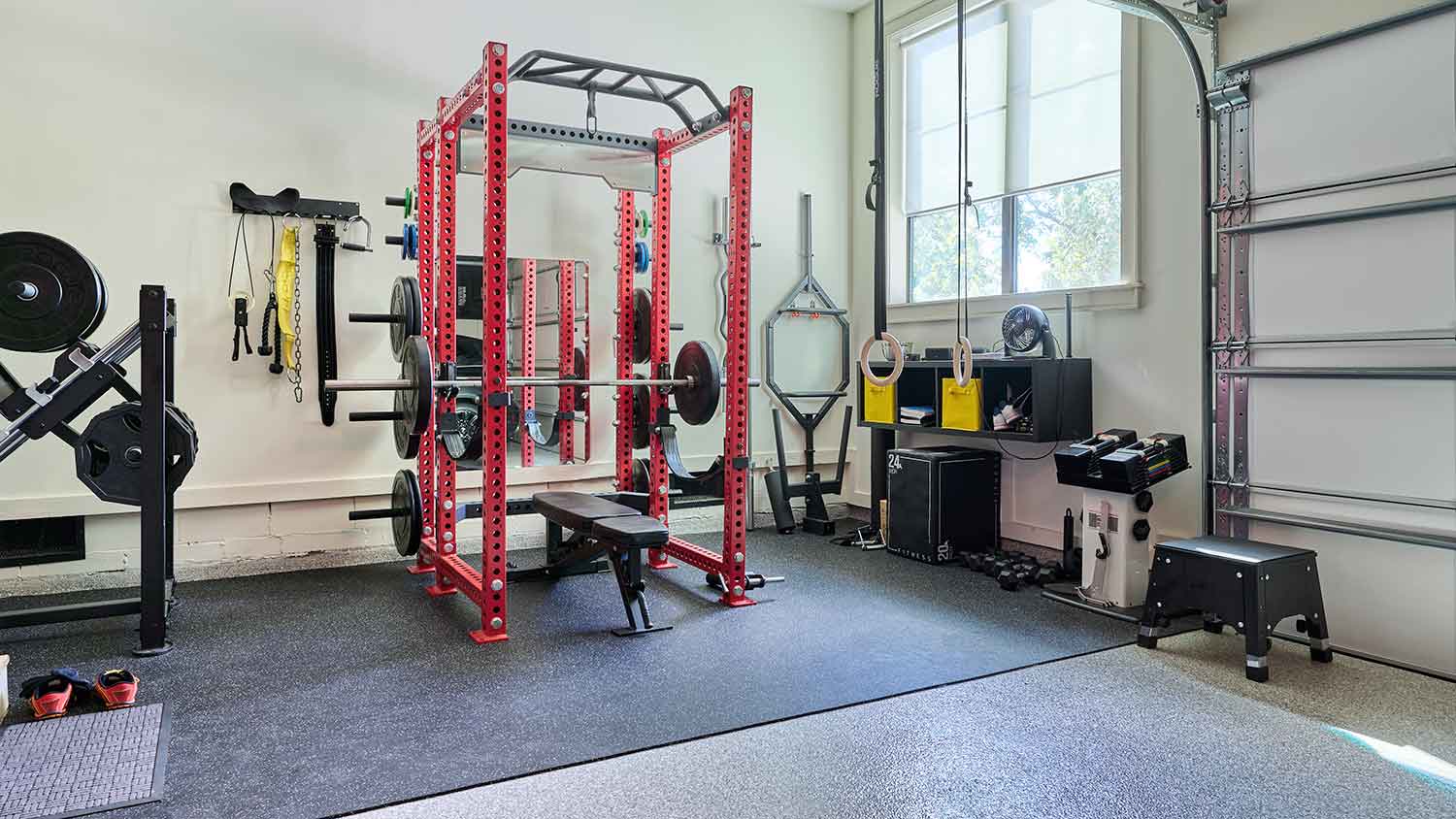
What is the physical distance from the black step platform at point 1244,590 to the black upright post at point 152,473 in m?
3.77

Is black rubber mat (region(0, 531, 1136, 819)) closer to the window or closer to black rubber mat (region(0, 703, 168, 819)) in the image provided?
black rubber mat (region(0, 703, 168, 819))

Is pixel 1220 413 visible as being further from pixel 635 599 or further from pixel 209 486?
pixel 209 486

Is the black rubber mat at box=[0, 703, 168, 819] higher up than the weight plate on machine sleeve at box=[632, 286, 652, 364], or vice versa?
the weight plate on machine sleeve at box=[632, 286, 652, 364]

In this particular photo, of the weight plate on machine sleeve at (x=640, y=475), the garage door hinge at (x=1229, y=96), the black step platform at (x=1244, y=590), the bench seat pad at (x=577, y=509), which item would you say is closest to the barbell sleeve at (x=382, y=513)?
the bench seat pad at (x=577, y=509)

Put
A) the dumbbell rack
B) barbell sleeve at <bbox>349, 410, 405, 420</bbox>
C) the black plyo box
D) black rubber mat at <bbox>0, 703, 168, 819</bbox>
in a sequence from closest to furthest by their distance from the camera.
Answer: black rubber mat at <bbox>0, 703, 168, 819</bbox>, the dumbbell rack, barbell sleeve at <bbox>349, 410, 405, 420</bbox>, the black plyo box

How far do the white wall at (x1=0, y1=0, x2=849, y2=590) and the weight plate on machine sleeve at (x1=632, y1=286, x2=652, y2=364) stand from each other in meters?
0.69

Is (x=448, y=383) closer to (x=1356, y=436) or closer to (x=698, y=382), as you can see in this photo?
(x=698, y=382)

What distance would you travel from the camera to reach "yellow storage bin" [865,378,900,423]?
5.40 metres

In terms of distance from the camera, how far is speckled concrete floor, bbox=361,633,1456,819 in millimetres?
2217

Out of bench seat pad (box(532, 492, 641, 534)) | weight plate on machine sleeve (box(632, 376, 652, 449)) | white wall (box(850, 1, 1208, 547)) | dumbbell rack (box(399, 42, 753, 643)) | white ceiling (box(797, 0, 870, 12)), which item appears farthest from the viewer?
white ceiling (box(797, 0, 870, 12))

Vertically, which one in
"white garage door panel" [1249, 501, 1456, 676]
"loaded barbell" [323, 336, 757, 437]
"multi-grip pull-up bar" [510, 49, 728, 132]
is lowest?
"white garage door panel" [1249, 501, 1456, 676]

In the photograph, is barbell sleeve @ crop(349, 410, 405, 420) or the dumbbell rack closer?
the dumbbell rack

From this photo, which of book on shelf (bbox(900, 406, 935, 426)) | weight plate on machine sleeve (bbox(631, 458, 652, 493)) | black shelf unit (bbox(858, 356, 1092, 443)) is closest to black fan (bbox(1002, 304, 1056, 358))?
black shelf unit (bbox(858, 356, 1092, 443))

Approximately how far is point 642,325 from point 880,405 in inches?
65.0
